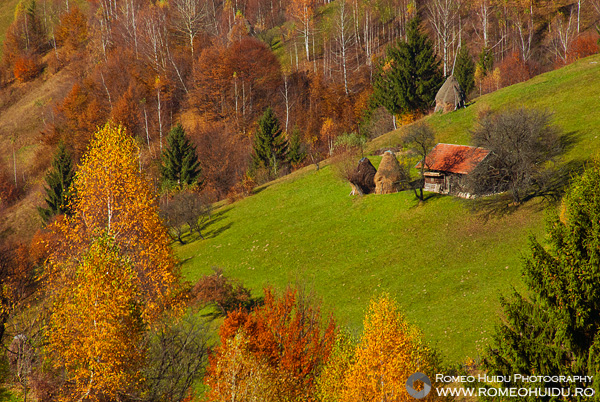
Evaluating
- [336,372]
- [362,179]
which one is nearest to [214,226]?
[362,179]

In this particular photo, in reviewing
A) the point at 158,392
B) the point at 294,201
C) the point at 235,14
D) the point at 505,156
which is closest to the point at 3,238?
the point at 294,201

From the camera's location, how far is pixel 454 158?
138 ft

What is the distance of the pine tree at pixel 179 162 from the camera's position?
232 ft

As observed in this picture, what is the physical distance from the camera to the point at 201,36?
109 metres

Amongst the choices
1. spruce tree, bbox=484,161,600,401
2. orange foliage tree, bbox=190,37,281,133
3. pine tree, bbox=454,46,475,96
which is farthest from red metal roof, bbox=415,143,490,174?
orange foliage tree, bbox=190,37,281,133

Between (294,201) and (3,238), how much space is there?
5070 centimetres

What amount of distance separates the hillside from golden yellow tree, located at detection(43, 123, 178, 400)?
40.1ft

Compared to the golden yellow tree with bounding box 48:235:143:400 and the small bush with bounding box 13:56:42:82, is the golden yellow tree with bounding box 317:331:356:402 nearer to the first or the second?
the golden yellow tree with bounding box 48:235:143:400

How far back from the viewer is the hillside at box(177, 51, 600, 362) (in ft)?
97.9

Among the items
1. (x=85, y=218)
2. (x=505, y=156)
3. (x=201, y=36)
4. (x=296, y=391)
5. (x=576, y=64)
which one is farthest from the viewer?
(x=201, y=36)

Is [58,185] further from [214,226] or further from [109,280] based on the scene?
[109,280]

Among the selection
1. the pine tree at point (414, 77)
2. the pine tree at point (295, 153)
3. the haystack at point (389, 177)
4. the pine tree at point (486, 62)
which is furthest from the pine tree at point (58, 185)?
the pine tree at point (486, 62)

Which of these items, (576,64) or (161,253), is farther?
(576,64)

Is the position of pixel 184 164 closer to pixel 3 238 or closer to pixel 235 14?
pixel 3 238
